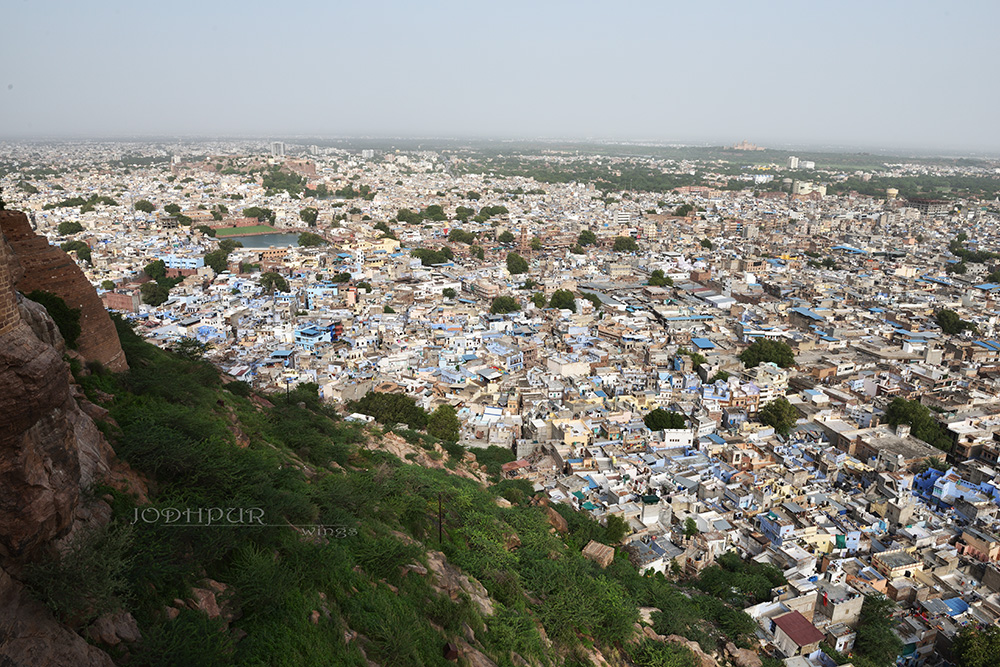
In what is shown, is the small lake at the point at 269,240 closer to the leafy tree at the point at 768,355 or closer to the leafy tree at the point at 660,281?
the leafy tree at the point at 660,281

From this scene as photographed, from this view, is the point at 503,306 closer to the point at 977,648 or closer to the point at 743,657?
the point at 743,657

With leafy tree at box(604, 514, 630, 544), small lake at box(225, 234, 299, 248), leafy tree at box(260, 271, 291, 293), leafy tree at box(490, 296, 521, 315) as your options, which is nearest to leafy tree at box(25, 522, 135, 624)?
leafy tree at box(604, 514, 630, 544)

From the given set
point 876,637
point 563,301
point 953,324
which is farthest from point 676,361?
point 953,324

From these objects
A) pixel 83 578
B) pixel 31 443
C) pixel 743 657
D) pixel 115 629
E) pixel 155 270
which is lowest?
pixel 743 657

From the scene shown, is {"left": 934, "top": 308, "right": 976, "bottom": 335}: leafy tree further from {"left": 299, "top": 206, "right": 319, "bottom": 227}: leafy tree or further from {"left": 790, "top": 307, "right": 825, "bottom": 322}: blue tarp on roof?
{"left": 299, "top": 206, "right": 319, "bottom": 227}: leafy tree

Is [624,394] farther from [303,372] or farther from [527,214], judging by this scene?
[527,214]

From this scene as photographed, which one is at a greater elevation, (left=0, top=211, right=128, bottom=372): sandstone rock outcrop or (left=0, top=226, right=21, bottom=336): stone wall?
(left=0, top=226, right=21, bottom=336): stone wall
